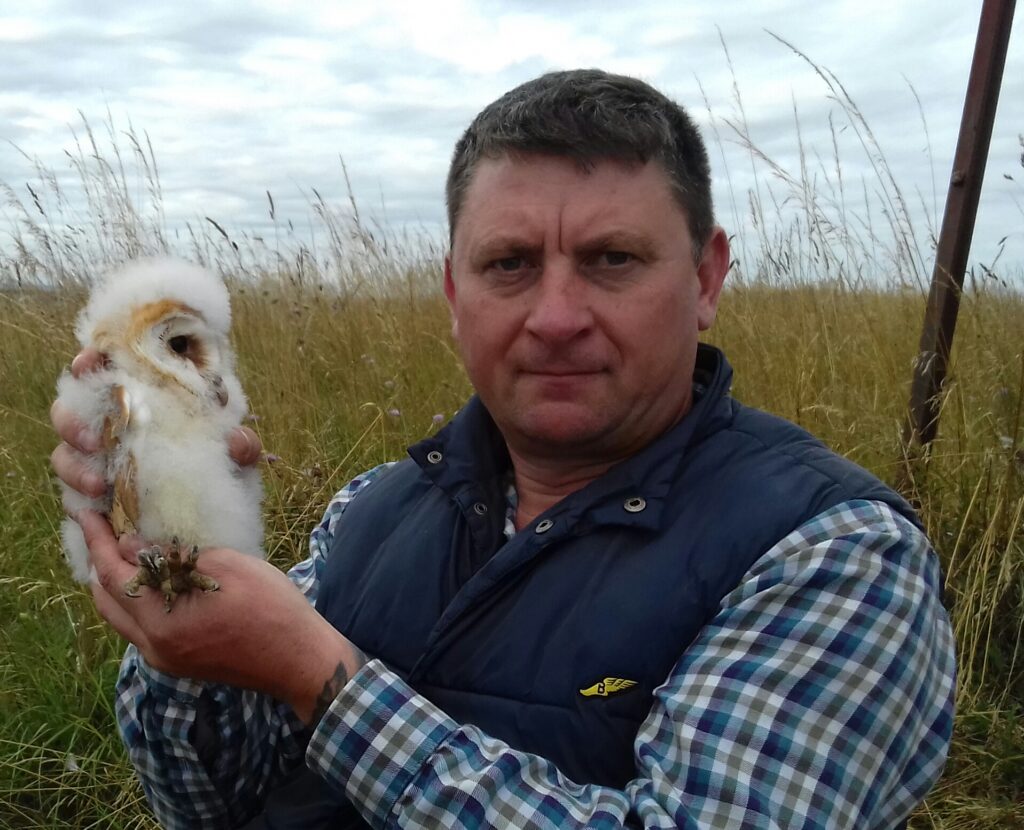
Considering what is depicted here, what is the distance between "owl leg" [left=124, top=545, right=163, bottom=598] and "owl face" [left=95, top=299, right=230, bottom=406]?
27cm

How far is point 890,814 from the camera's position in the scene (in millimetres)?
1245

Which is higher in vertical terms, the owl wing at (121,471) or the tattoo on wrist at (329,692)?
the owl wing at (121,471)

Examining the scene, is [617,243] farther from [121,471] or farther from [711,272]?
[121,471]

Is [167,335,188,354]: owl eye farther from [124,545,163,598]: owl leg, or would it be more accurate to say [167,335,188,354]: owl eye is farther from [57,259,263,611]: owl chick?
[124,545,163,598]: owl leg

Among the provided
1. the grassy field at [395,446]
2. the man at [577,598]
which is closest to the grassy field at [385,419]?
the grassy field at [395,446]

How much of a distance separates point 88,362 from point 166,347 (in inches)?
4.9

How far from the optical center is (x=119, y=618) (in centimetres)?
142

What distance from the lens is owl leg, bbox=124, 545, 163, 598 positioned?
1.28 metres

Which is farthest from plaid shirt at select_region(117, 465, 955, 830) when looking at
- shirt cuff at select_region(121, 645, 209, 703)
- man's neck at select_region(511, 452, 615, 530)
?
man's neck at select_region(511, 452, 615, 530)

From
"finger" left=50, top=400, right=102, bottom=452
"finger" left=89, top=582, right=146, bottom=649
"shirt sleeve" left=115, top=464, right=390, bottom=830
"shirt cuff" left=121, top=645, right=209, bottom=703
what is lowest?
"shirt sleeve" left=115, top=464, right=390, bottom=830

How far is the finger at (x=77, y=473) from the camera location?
56.7 inches

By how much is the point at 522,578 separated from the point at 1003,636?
2130 mm

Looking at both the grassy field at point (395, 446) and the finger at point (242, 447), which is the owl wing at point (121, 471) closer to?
the finger at point (242, 447)

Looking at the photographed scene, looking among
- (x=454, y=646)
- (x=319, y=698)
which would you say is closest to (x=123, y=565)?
(x=319, y=698)
